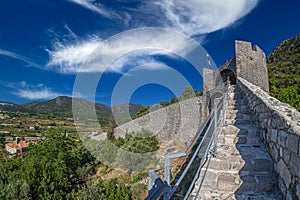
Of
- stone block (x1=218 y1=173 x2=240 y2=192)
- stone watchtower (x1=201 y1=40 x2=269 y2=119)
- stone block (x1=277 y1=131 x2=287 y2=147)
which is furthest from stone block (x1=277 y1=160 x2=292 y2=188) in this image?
stone watchtower (x1=201 y1=40 x2=269 y2=119)

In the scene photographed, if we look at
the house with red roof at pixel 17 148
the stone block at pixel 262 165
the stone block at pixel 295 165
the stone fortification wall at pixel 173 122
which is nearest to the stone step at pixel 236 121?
the stone block at pixel 262 165

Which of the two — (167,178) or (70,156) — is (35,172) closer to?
(70,156)

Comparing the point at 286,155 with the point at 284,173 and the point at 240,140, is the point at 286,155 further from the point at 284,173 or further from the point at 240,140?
the point at 240,140

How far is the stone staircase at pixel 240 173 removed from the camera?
1.82 m

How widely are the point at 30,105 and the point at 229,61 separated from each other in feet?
166

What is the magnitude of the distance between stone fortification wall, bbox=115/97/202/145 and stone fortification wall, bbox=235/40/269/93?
9.44ft

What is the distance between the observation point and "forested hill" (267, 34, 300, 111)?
1231cm

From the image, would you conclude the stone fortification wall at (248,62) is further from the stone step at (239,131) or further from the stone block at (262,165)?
the stone block at (262,165)

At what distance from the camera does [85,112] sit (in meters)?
10.4

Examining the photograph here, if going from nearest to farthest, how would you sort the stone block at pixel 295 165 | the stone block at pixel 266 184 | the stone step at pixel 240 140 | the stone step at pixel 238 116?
the stone block at pixel 295 165, the stone block at pixel 266 184, the stone step at pixel 240 140, the stone step at pixel 238 116

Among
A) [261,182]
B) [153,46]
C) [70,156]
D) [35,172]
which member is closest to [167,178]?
[261,182]

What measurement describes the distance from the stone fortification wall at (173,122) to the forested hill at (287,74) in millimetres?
5611

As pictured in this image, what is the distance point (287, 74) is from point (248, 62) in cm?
1642

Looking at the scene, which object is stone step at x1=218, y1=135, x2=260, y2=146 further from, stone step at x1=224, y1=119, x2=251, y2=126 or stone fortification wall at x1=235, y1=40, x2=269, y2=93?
stone fortification wall at x1=235, y1=40, x2=269, y2=93
